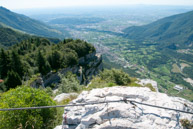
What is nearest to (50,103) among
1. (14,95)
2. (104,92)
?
(14,95)

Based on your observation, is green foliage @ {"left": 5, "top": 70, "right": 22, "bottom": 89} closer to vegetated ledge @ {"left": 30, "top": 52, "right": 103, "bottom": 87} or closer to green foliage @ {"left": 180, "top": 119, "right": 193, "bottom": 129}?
vegetated ledge @ {"left": 30, "top": 52, "right": 103, "bottom": 87}

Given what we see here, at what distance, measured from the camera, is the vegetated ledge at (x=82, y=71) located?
1353 inches

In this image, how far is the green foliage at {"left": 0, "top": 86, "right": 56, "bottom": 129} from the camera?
9.07 metres

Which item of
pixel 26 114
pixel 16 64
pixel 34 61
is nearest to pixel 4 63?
pixel 16 64

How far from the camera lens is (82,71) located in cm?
4581

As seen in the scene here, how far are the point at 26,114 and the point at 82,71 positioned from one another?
3646 cm

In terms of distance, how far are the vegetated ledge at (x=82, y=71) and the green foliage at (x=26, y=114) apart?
18.9m

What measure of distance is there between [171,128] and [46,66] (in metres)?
32.9

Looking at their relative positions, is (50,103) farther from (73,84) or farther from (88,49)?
(88,49)

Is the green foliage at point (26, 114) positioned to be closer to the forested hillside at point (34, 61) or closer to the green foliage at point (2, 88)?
the forested hillside at point (34, 61)

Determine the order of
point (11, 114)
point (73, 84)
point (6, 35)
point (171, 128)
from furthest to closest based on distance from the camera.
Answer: point (6, 35)
point (73, 84)
point (11, 114)
point (171, 128)

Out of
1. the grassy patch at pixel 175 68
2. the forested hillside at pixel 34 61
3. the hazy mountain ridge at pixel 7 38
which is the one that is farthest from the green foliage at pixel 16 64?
the grassy patch at pixel 175 68

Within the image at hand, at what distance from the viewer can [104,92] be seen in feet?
31.9

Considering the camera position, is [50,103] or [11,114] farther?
[50,103]
